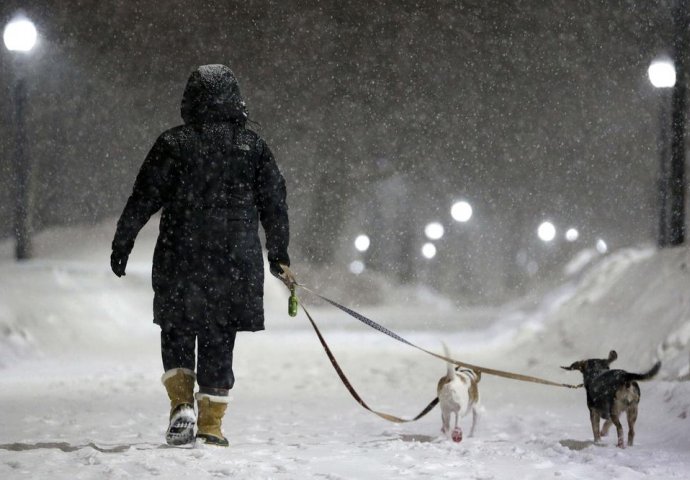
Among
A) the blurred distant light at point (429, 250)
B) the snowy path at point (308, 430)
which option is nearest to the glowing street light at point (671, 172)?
the snowy path at point (308, 430)

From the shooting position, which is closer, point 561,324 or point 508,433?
point 508,433

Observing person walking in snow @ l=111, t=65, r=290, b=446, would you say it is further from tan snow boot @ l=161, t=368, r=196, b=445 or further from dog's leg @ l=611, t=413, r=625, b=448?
dog's leg @ l=611, t=413, r=625, b=448

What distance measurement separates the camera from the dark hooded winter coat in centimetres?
606

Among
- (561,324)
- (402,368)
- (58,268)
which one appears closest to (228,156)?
(402,368)

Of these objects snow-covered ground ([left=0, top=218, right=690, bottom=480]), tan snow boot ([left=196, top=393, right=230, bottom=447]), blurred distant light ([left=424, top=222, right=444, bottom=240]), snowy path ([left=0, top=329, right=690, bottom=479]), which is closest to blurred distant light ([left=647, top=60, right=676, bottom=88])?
snow-covered ground ([left=0, top=218, right=690, bottom=480])

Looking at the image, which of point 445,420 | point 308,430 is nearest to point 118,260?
point 308,430

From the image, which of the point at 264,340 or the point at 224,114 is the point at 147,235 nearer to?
the point at 264,340

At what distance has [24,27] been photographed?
1501 centimetres

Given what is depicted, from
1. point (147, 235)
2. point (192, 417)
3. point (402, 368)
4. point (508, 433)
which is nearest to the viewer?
point (192, 417)

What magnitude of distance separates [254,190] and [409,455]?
2.03 m

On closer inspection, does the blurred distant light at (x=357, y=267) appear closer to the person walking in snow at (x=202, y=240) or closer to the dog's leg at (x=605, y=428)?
the dog's leg at (x=605, y=428)

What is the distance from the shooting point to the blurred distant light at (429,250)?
141 ft

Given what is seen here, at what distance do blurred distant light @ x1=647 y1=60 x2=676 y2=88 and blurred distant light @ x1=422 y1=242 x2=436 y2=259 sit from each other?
2887 cm

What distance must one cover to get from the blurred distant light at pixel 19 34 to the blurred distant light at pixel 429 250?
29355mm
